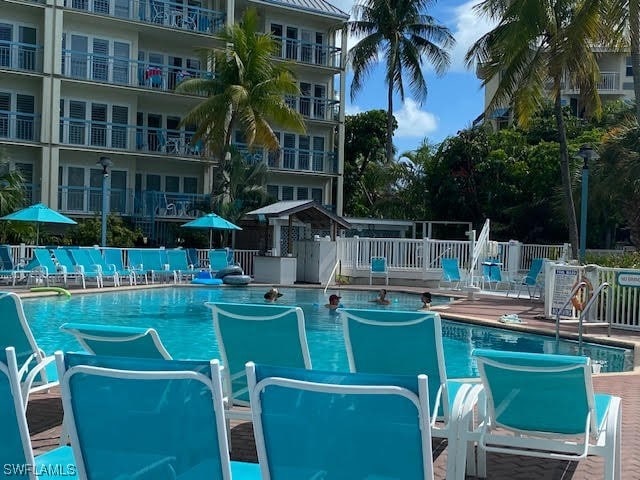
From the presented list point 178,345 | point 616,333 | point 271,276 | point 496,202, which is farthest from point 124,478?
point 496,202

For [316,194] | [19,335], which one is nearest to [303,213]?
[316,194]

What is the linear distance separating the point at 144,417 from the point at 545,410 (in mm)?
2317

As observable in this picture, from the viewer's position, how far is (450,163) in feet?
110

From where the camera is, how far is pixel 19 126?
93.4ft

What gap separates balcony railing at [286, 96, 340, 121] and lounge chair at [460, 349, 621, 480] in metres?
30.9

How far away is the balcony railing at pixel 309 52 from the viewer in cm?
3419

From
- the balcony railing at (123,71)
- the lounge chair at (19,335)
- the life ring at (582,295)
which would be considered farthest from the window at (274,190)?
the lounge chair at (19,335)

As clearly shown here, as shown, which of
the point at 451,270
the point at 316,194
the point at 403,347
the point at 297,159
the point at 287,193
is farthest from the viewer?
the point at 316,194

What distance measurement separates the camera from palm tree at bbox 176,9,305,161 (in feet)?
88.7


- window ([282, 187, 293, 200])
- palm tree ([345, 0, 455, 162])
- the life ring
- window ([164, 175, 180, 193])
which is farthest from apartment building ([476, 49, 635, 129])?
the life ring

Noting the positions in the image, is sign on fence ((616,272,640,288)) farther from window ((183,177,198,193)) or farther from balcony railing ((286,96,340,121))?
balcony railing ((286,96,340,121))

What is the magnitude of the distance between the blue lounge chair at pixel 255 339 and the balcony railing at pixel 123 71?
2638cm

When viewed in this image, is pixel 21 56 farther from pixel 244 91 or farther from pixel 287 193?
pixel 287 193

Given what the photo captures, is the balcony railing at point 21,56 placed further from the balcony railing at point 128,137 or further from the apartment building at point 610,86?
the apartment building at point 610,86
